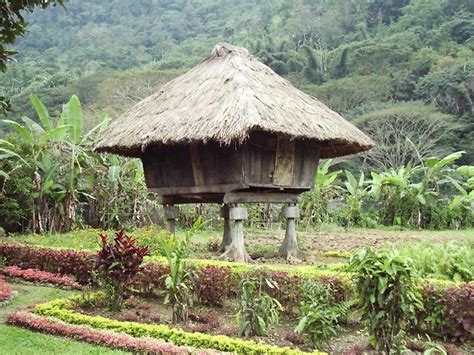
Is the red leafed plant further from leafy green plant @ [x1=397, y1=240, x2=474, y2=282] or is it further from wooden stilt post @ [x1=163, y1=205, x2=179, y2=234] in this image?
wooden stilt post @ [x1=163, y1=205, x2=179, y2=234]

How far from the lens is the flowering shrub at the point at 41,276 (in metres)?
8.79

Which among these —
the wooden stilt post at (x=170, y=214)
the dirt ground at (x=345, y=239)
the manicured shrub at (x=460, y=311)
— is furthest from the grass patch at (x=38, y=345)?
the dirt ground at (x=345, y=239)

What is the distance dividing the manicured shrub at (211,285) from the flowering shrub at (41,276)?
2181 millimetres

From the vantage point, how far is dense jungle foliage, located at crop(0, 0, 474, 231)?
587 inches

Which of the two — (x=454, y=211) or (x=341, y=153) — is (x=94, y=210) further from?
(x=454, y=211)

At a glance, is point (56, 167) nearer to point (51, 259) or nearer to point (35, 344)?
point (51, 259)

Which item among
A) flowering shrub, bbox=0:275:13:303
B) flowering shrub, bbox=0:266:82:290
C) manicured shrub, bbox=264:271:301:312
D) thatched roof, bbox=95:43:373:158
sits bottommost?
flowering shrub, bbox=0:275:13:303

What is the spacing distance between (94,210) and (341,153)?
7.88 m

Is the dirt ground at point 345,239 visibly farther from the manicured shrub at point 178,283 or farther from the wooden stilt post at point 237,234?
the manicured shrub at point 178,283

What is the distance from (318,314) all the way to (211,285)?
2.24 m

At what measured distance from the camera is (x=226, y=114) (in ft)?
29.1

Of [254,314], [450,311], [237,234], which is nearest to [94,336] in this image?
[254,314]

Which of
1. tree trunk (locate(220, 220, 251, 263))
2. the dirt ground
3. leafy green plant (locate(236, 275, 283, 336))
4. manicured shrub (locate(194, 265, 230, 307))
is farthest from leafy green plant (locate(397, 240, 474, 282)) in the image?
the dirt ground

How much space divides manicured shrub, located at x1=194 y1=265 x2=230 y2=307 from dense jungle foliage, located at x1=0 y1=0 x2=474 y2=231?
22.9 feet
